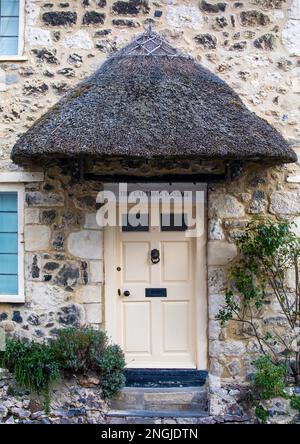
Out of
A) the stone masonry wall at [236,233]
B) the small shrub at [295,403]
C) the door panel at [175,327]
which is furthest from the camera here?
the door panel at [175,327]

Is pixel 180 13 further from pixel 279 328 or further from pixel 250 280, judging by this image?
pixel 279 328

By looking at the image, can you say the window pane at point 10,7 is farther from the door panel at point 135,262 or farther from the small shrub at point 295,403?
the small shrub at point 295,403

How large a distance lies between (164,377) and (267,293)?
4.73 feet

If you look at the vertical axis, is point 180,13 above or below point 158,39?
above

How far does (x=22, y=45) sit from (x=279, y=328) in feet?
13.7

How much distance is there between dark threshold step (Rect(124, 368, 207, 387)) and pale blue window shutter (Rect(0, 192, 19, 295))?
165cm

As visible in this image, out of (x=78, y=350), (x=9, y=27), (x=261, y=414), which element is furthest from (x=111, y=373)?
(x=9, y=27)

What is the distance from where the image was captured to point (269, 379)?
5.12 meters

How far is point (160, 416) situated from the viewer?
5.16 meters

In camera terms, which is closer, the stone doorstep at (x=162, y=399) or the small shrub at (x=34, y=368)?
the small shrub at (x=34, y=368)

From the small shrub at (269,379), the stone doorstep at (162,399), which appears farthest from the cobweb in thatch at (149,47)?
the stone doorstep at (162,399)

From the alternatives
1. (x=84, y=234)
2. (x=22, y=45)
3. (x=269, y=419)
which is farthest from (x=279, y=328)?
→ (x=22, y=45)

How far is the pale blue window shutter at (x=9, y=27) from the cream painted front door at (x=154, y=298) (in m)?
2.39

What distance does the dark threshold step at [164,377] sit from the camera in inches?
228
